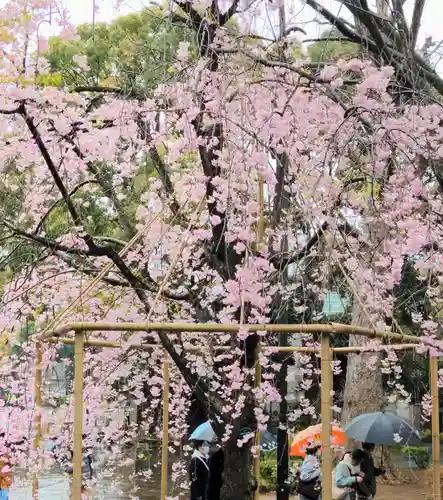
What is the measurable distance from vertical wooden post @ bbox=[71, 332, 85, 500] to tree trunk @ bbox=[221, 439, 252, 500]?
1.31 m

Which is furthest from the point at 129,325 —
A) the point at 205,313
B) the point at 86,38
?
the point at 86,38

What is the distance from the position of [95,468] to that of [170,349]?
9.18m

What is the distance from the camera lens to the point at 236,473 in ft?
17.5

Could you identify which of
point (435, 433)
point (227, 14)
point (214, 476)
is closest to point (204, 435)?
point (214, 476)

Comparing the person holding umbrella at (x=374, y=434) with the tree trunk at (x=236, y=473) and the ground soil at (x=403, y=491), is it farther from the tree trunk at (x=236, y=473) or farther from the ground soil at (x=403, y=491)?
the ground soil at (x=403, y=491)

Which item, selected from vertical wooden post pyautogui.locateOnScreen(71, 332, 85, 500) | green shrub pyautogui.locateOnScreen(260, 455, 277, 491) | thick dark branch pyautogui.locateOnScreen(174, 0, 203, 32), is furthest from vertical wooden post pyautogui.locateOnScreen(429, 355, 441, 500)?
green shrub pyautogui.locateOnScreen(260, 455, 277, 491)

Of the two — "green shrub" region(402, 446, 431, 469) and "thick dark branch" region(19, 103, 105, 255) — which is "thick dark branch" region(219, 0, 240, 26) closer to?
→ "thick dark branch" region(19, 103, 105, 255)

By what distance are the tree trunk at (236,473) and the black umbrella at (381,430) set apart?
8.59ft

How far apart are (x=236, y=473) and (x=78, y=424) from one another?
4.93 feet

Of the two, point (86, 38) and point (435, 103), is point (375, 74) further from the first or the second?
point (86, 38)

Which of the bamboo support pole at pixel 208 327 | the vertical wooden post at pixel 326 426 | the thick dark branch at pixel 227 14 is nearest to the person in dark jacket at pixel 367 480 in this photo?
the vertical wooden post at pixel 326 426

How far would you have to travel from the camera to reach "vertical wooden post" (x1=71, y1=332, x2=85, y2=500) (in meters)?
4.35

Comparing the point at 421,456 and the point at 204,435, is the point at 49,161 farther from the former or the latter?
the point at 421,456

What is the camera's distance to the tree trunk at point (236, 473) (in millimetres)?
5289
